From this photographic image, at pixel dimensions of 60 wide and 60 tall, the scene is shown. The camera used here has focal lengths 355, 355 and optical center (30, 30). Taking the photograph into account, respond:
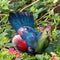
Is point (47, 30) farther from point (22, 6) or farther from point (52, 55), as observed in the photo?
point (22, 6)

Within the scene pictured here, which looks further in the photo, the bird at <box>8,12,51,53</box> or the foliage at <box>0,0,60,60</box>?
the foliage at <box>0,0,60,60</box>

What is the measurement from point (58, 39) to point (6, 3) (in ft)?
1.99

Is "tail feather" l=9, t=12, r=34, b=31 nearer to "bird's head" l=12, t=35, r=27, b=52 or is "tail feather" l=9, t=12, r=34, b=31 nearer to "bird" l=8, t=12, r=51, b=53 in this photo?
"bird" l=8, t=12, r=51, b=53

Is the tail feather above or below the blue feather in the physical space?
above

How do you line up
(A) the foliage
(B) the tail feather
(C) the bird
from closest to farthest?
1. (C) the bird
2. (A) the foliage
3. (B) the tail feather

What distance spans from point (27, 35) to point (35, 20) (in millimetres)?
652

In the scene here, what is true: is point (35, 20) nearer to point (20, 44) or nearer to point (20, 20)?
point (20, 20)

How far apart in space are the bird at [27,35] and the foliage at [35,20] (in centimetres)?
8

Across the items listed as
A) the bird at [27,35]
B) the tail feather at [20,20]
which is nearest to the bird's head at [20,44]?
the bird at [27,35]

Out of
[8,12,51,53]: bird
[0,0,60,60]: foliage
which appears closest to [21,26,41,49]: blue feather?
[8,12,51,53]: bird

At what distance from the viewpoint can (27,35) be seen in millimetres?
2555

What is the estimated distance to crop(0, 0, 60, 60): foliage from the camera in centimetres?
258

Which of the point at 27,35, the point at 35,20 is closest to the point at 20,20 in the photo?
the point at 27,35

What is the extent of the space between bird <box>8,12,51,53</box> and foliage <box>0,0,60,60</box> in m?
0.08
